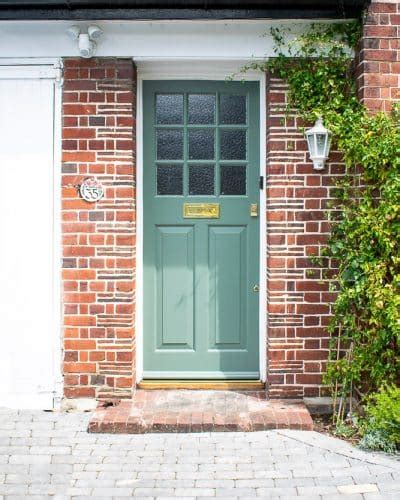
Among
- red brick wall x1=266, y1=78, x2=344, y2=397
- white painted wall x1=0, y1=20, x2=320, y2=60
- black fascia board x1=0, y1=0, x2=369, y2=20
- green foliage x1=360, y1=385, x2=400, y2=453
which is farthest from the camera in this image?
red brick wall x1=266, y1=78, x2=344, y2=397

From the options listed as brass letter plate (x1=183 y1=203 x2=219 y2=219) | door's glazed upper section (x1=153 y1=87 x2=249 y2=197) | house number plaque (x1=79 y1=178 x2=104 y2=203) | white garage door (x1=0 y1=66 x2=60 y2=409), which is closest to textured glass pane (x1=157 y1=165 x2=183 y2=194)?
door's glazed upper section (x1=153 y1=87 x2=249 y2=197)

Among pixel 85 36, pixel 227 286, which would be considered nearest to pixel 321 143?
pixel 227 286

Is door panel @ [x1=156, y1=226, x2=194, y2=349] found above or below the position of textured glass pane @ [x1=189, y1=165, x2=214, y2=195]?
below

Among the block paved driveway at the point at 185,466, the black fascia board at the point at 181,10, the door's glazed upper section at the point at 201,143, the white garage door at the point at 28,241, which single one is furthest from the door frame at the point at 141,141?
the block paved driveway at the point at 185,466

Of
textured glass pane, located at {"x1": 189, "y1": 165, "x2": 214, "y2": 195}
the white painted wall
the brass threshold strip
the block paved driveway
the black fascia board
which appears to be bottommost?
the block paved driveway

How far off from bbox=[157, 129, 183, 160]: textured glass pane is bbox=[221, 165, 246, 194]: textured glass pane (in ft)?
1.40

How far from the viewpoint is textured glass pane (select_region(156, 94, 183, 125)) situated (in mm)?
6023

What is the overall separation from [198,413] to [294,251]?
158 cm

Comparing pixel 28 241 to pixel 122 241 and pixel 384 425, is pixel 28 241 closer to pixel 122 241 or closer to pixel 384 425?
pixel 122 241

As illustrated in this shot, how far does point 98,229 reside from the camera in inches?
225

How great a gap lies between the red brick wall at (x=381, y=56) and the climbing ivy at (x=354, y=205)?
0.12m

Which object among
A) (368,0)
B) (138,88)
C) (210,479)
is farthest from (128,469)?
(368,0)

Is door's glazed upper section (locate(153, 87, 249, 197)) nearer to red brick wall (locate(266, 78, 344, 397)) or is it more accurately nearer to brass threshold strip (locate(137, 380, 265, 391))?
red brick wall (locate(266, 78, 344, 397))

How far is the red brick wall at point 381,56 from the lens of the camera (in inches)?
215
